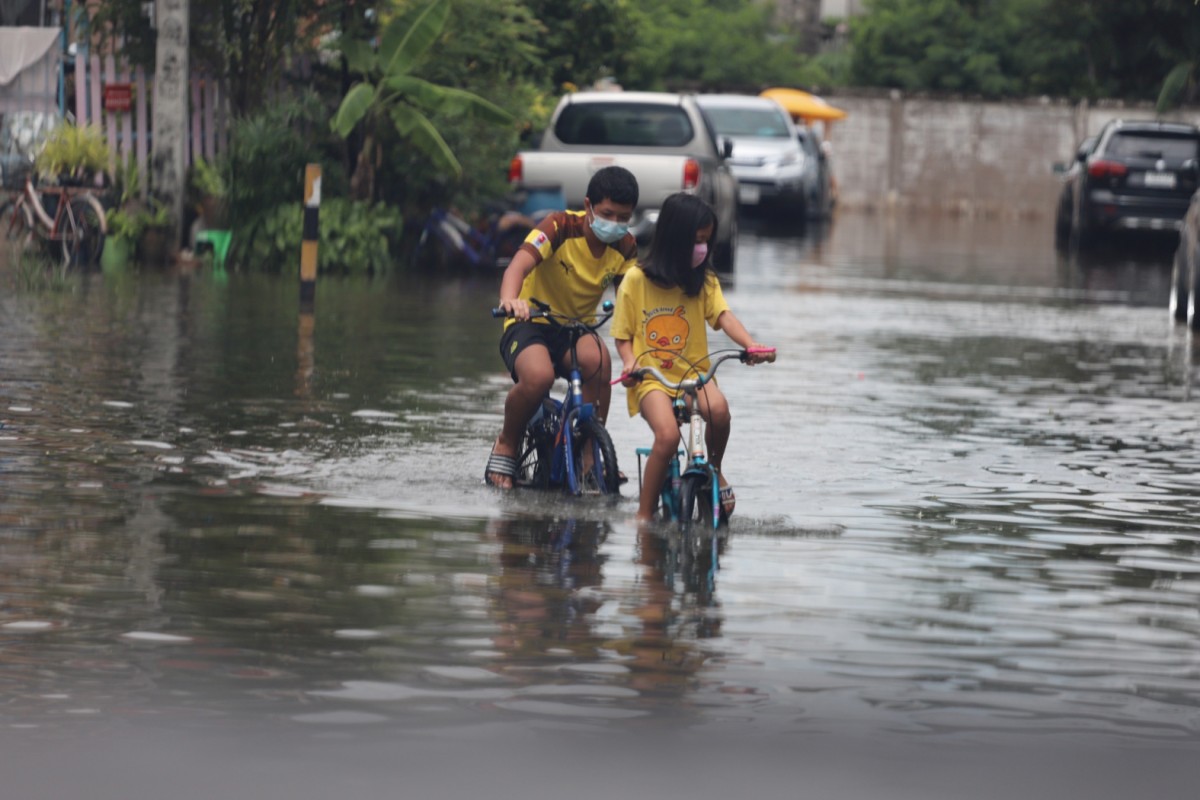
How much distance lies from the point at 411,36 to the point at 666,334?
48.2 feet

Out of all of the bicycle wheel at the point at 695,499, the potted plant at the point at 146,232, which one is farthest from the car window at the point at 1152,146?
the bicycle wheel at the point at 695,499

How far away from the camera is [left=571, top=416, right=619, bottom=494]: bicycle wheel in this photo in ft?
30.2

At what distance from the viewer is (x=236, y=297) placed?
18.7 metres

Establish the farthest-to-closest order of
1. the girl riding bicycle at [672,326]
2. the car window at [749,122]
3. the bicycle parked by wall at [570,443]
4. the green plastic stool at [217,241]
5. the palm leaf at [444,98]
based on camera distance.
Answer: the car window at [749,122], the palm leaf at [444,98], the green plastic stool at [217,241], the bicycle parked by wall at [570,443], the girl riding bicycle at [672,326]

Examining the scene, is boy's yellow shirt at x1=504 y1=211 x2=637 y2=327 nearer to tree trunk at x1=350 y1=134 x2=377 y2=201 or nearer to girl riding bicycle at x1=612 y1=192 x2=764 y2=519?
girl riding bicycle at x1=612 y1=192 x2=764 y2=519

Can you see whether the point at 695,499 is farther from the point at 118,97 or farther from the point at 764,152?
the point at 764,152

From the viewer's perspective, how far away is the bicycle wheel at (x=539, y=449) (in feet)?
31.2

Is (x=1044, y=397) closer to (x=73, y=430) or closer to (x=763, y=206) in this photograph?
(x=73, y=430)

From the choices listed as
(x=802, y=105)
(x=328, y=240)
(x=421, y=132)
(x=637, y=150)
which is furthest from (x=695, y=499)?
(x=802, y=105)

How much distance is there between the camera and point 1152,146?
103ft

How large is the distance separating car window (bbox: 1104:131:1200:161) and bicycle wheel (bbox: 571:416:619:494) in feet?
76.6

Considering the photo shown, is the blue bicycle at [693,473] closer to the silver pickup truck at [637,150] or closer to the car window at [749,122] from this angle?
the silver pickup truck at [637,150]

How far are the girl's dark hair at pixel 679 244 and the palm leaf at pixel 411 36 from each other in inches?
576

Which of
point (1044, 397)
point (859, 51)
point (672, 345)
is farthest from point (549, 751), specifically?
point (859, 51)
